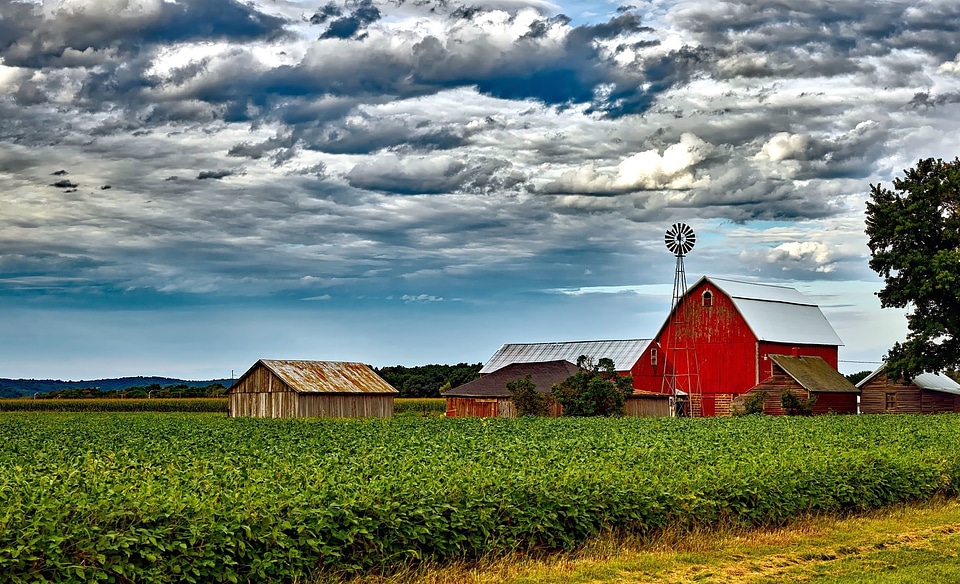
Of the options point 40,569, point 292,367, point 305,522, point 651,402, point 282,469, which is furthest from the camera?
point 292,367

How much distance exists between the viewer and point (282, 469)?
15984 mm

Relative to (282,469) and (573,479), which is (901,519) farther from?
(282,469)

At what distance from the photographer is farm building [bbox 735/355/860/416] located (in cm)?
6606

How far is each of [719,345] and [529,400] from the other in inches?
640

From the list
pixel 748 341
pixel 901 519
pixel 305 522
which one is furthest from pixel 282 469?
pixel 748 341

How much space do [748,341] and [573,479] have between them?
182ft

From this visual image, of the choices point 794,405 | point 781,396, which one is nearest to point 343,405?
point 781,396

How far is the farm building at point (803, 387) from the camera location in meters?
66.1

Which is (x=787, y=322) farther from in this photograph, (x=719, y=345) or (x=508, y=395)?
(x=508, y=395)

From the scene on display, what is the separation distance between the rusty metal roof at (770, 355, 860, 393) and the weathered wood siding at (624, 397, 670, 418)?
8.50 meters

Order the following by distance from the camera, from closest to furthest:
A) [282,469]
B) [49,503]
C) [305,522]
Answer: [49,503]
[305,522]
[282,469]

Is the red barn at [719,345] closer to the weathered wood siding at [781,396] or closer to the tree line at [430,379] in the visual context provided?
the weathered wood siding at [781,396]

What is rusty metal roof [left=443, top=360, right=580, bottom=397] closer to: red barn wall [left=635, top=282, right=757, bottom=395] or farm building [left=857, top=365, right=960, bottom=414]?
red barn wall [left=635, top=282, right=757, bottom=395]

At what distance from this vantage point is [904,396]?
72312mm
